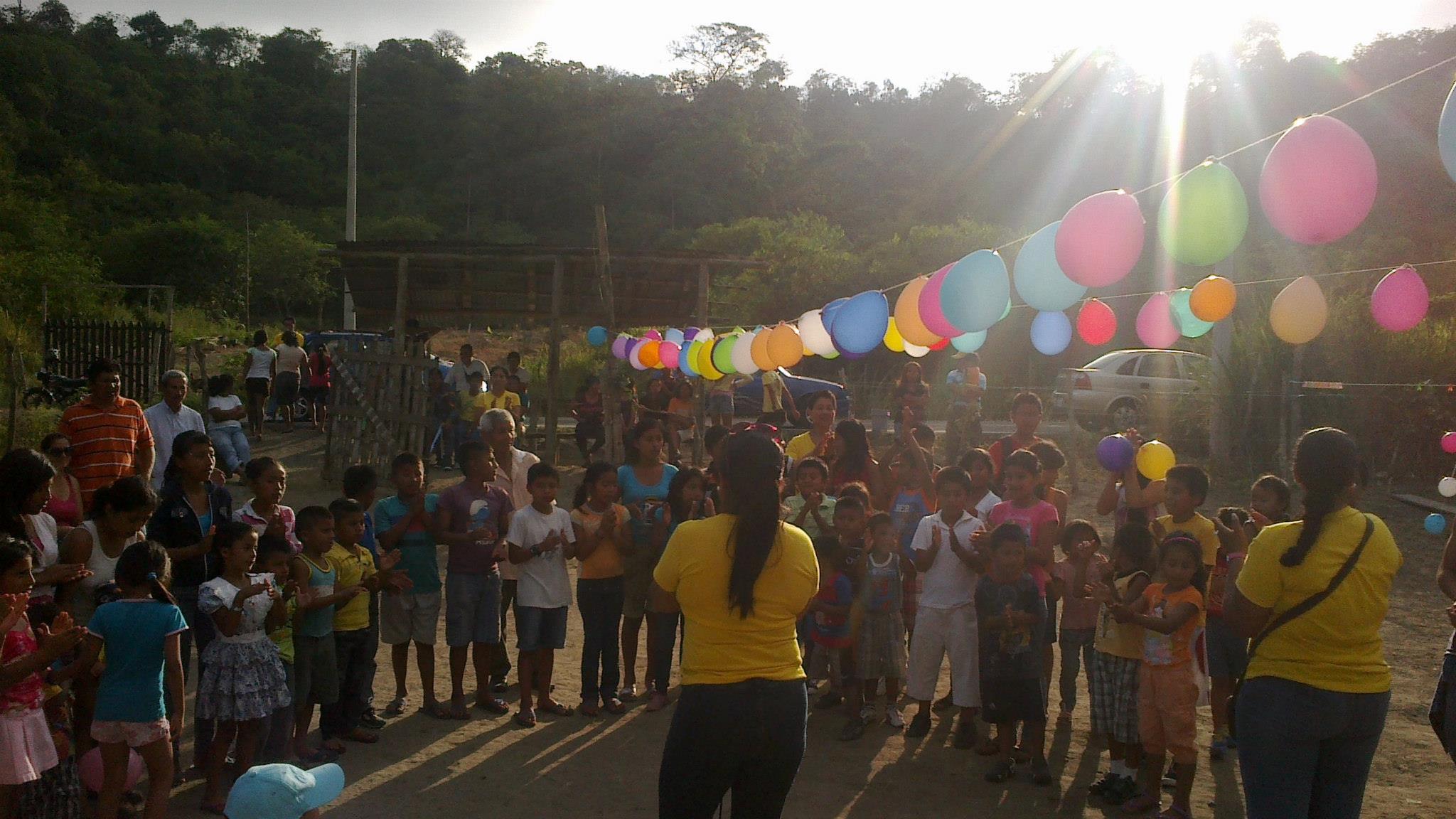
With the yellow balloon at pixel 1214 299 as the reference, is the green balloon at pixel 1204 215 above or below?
above

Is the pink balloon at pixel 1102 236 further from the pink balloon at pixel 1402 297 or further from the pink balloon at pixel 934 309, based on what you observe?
the pink balloon at pixel 1402 297

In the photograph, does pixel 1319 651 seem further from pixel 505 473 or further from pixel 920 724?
pixel 505 473

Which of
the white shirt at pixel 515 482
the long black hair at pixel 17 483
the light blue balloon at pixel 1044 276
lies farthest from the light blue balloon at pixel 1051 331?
the long black hair at pixel 17 483

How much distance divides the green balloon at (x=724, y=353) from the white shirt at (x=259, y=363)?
26.3 ft

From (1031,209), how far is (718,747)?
166 ft

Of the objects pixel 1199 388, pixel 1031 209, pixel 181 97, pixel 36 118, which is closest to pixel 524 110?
pixel 181 97

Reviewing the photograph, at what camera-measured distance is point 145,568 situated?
3.98m

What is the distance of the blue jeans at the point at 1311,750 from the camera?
3141 mm

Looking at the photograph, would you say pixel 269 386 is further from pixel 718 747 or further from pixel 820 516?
pixel 718 747

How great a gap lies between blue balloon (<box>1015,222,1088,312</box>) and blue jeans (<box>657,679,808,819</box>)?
3757mm

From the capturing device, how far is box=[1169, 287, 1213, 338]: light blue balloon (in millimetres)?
7727

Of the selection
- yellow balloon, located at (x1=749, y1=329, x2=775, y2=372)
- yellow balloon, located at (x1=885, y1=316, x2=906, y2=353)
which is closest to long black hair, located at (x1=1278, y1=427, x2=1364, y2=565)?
yellow balloon, located at (x1=885, y1=316, x2=906, y2=353)

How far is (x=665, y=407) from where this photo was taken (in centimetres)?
1475

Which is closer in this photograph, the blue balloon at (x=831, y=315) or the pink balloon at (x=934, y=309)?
the pink balloon at (x=934, y=309)
